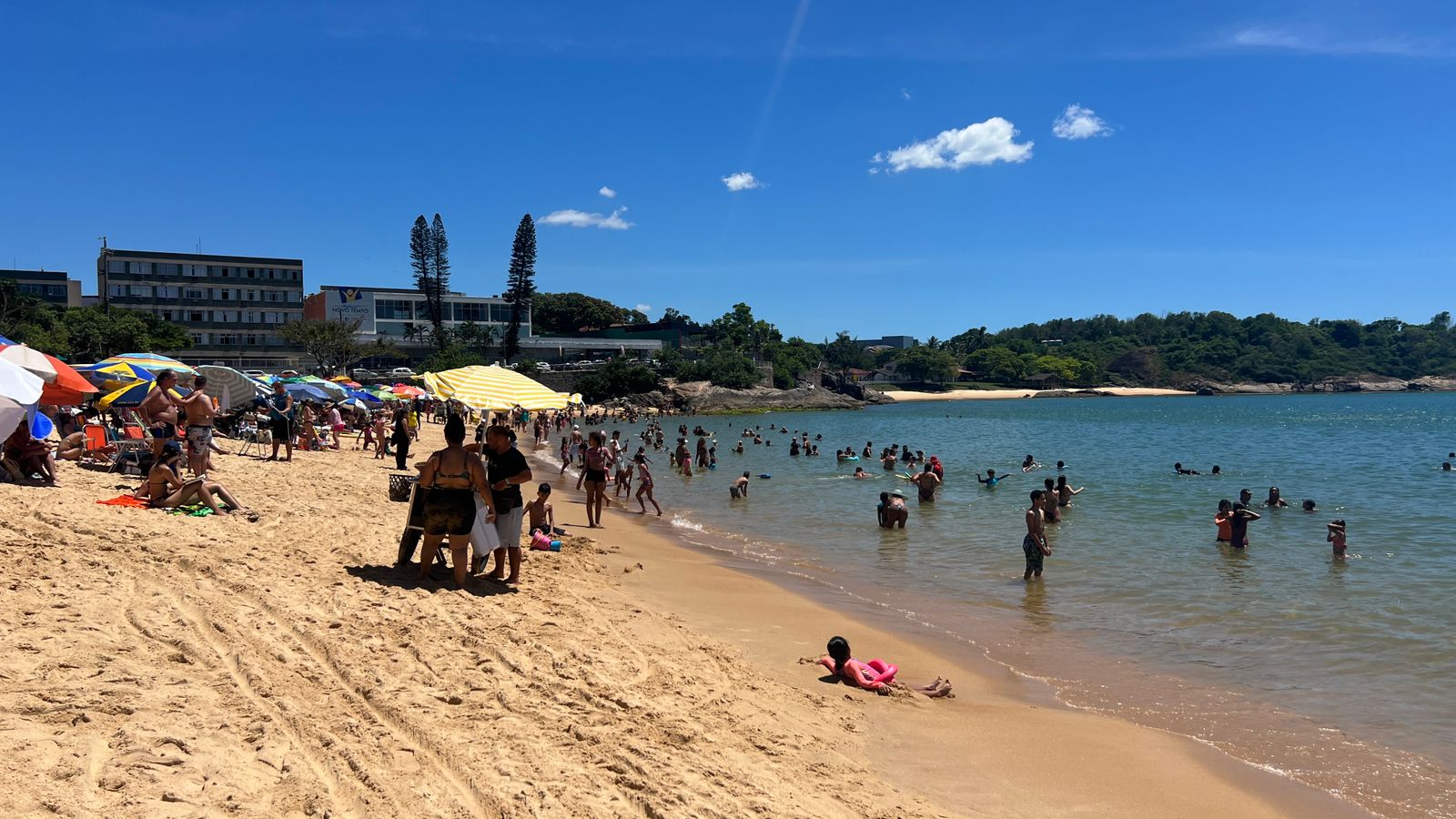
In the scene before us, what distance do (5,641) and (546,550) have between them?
18.5 feet

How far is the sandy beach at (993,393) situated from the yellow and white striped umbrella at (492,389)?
103m

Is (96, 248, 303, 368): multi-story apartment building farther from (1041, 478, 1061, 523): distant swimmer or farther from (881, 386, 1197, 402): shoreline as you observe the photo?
(881, 386, 1197, 402): shoreline

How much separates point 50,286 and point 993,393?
106324 mm

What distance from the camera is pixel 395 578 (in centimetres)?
676

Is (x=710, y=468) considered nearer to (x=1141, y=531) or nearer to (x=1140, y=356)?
(x=1141, y=531)

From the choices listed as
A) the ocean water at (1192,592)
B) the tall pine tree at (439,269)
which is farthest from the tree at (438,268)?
the ocean water at (1192,592)

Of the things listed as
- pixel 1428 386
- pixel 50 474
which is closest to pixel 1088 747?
pixel 50 474

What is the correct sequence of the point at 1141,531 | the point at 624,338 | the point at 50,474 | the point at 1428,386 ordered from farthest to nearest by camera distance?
the point at 1428,386 < the point at 624,338 < the point at 1141,531 < the point at 50,474

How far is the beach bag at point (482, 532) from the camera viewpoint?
6.86 meters

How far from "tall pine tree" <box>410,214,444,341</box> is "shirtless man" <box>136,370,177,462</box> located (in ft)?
211

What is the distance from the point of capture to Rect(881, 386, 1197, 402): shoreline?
117 m

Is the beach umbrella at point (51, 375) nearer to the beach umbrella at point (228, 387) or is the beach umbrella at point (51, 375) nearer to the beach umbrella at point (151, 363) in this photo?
the beach umbrella at point (151, 363)

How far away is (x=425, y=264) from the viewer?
72.9 meters

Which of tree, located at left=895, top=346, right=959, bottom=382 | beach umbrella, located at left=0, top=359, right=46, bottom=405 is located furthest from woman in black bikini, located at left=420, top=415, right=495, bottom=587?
tree, located at left=895, top=346, right=959, bottom=382
